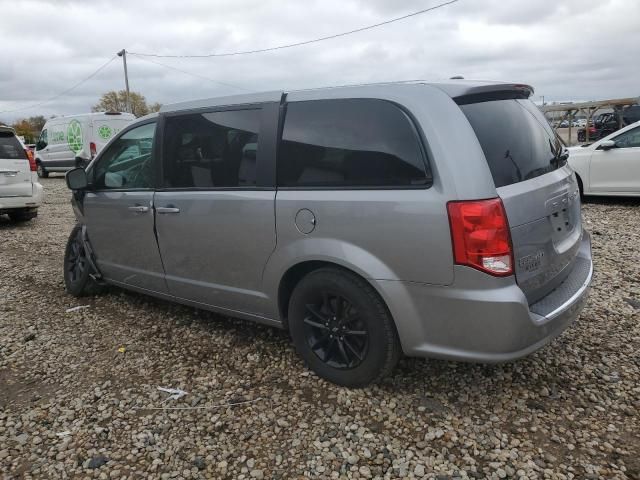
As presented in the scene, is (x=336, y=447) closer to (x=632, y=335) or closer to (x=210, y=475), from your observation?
(x=210, y=475)

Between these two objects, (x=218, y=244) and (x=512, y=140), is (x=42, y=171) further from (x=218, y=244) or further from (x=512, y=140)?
(x=512, y=140)

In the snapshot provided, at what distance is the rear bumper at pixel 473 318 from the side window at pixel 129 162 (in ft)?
7.36

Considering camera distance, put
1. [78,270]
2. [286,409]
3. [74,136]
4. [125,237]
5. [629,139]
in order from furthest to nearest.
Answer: [74,136] < [629,139] < [78,270] < [125,237] < [286,409]

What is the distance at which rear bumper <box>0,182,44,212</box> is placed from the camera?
29.0 feet

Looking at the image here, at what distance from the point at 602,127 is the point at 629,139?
2054 centimetres

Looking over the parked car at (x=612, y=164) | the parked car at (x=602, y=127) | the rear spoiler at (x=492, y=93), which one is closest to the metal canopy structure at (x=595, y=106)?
the parked car at (x=602, y=127)

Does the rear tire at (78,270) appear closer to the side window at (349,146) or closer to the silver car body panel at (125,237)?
the silver car body panel at (125,237)

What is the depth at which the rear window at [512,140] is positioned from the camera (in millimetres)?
2629

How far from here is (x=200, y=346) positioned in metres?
3.78

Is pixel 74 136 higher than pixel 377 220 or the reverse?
higher

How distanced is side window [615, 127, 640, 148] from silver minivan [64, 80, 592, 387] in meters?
6.11

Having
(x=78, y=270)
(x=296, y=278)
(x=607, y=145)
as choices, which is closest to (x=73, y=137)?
(x=78, y=270)

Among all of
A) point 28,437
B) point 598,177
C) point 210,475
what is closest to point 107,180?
point 28,437

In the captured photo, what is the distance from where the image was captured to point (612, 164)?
338 inches
